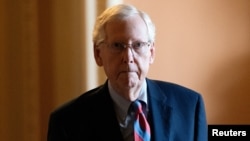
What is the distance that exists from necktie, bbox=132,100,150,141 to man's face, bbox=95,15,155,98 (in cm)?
7

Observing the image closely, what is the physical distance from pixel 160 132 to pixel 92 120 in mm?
216

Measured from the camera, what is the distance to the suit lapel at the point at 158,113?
4.56 ft

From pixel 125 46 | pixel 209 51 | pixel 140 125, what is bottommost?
pixel 140 125

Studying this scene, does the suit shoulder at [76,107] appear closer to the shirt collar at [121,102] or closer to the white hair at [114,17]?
the shirt collar at [121,102]

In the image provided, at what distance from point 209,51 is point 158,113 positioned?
66 cm

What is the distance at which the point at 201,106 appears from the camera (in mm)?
1487

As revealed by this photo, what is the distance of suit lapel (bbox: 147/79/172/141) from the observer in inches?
54.7

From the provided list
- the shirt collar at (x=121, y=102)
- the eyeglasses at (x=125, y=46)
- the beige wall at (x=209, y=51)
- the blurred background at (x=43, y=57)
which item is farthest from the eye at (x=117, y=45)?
the beige wall at (x=209, y=51)

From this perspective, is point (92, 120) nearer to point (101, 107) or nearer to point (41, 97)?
point (101, 107)

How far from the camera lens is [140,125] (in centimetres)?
137

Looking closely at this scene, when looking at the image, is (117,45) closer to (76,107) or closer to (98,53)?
(98,53)

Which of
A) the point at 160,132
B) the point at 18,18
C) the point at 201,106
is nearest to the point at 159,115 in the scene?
the point at 160,132

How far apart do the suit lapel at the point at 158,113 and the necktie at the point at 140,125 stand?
1.1 inches

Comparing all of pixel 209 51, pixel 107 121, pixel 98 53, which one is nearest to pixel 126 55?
pixel 98 53
